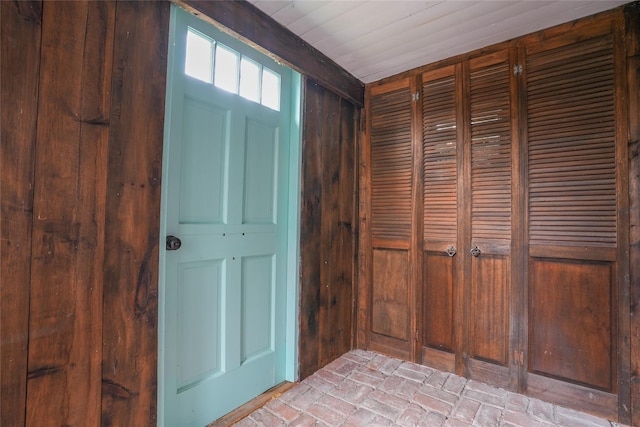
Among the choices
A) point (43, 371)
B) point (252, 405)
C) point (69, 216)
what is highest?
point (69, 216)

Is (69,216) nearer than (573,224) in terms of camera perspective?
Yes

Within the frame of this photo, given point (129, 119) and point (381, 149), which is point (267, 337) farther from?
point (381, 149)

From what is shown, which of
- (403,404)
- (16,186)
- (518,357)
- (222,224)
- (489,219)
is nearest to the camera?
(16,186)

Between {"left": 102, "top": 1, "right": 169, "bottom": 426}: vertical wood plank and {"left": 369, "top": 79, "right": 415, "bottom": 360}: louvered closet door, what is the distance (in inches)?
66.6

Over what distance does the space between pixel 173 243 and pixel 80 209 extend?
1.34ft

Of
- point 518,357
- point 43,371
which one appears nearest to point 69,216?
point 43,371

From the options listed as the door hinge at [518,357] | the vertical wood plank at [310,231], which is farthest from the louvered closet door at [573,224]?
the vertical wood plank at [310,231]

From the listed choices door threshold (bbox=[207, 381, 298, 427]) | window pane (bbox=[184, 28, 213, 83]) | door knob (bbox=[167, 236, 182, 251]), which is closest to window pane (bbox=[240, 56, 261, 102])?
window pane (bbox=[184, 28, 213, 83])

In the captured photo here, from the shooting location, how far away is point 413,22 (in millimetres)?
1801

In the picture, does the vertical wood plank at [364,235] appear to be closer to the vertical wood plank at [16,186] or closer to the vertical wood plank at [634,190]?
the vertical wood plank at [634,190]

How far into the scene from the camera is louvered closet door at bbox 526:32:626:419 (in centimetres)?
170

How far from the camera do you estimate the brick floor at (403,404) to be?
5.41 ft

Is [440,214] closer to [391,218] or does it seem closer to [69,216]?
[391,218]

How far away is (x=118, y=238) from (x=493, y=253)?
2.15m
